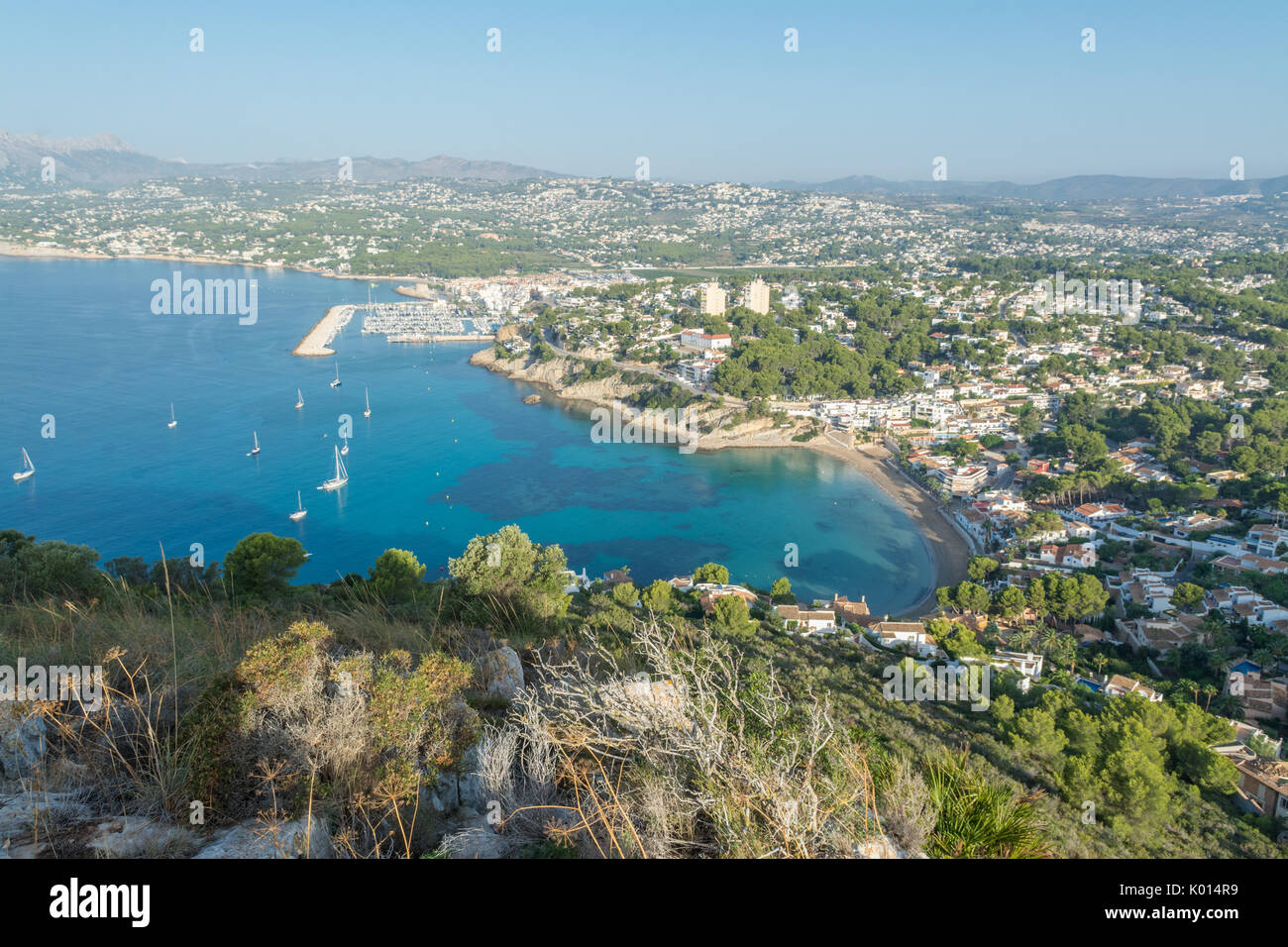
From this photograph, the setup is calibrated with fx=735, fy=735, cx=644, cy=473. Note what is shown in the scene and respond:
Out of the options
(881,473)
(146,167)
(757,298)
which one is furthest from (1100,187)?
(146,167)

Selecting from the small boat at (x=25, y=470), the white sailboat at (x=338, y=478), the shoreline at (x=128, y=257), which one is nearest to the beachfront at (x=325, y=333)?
the small boat at (x=25, y=470)

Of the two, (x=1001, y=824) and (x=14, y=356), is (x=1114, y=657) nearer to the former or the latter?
(x=1001, y=824)

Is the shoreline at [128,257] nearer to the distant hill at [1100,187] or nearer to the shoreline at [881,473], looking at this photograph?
the shoreline at [881,473]

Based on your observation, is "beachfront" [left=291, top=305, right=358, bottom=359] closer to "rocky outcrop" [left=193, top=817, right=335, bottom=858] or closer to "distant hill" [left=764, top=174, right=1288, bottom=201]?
"rocky outcrop" [left=193, top=817, right=335, bottom=858]

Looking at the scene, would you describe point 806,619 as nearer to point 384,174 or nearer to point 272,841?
point 272,841

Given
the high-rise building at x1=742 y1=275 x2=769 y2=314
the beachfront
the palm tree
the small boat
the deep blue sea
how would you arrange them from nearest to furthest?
the palm tree < the deep blue sea < the small boat < the beachfront < the high-rise building at x1=742 y1=275 x2=769 y2=314

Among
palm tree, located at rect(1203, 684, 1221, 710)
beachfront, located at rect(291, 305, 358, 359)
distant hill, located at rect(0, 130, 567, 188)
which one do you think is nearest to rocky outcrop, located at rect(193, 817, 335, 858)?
palm tree, located at rect(1203, 684, 1221, 710)
